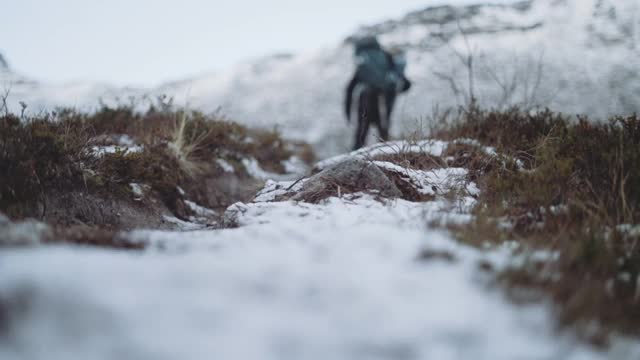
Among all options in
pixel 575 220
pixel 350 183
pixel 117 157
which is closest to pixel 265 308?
pixel 575 220

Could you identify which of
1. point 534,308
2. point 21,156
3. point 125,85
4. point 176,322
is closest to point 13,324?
point 176,322

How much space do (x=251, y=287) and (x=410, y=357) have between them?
1.95 feet

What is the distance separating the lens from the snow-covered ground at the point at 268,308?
1256mm

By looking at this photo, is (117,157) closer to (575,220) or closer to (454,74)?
(575,220)

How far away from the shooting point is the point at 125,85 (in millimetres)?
9172

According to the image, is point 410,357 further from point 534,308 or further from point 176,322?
point 176,322

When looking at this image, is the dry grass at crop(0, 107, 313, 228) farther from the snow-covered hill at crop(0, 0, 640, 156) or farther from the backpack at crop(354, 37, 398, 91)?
the backpack at crop(354, 37, 398, 91)

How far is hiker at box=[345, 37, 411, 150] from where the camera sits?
7.16 metres

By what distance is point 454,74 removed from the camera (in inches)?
262

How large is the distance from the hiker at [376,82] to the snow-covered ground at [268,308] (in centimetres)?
560

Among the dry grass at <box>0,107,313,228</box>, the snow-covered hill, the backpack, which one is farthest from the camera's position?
the backpack

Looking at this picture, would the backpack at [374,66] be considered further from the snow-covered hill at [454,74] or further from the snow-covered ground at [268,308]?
the snow-covered ground at [268,308]

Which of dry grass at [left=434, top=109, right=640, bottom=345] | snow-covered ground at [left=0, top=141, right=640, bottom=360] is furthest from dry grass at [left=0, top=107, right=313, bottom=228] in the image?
dry grass at [left=434, top=109, right=640, bottom=345]

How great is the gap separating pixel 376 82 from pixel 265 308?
6209mm
